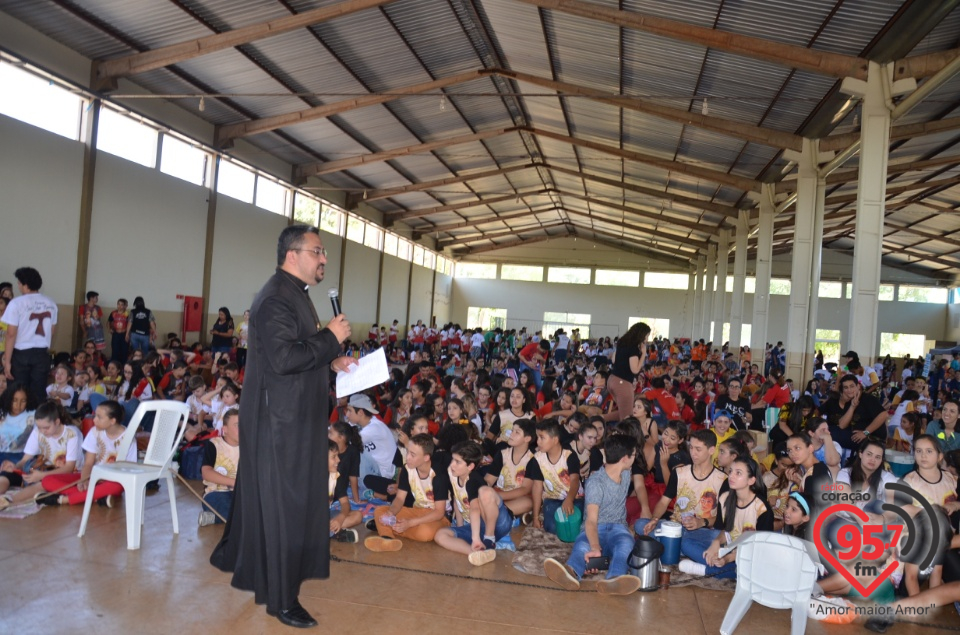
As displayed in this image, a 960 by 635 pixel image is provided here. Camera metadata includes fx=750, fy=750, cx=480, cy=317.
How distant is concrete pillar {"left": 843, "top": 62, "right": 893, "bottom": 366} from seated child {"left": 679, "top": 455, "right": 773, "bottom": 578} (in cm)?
654

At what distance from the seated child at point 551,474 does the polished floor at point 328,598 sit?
83 centimetres

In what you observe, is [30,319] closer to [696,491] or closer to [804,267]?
[696,491]

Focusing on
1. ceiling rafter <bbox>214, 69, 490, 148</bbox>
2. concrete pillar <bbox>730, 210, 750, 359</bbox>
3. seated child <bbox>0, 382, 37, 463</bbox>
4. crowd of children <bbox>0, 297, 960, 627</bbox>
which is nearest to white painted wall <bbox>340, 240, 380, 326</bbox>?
ceiling rafter <bbox>214, 69, 490, 148</bbox>

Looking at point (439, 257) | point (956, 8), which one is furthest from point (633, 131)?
point (439, 257)

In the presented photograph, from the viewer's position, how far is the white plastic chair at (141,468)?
13.3ft

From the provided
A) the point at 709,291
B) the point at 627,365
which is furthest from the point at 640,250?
the point at 627,365

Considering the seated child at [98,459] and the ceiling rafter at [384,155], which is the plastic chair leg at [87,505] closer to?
the seated child at [98,459]

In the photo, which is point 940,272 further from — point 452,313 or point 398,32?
point 398,32

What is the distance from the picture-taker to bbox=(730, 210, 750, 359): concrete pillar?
788 inches

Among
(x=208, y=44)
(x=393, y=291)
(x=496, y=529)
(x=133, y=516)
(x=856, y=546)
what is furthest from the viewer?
(x=393, y=291)

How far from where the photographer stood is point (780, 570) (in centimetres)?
324

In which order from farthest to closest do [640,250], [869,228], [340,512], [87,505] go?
[640,250] < [869,228] < [340,512] < [87,505]

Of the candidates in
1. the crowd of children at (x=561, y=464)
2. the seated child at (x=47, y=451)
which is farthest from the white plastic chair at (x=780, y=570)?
the seated child at (x=47, y=451)

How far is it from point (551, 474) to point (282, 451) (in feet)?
9.02
